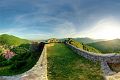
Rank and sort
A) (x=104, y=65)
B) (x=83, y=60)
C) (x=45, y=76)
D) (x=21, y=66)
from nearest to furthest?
(x=45, y=76) < (x=104, y=65) < (x=83, y=60) < (x=21, y=66)

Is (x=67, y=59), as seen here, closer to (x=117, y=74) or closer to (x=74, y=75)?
(x=74, y=75)

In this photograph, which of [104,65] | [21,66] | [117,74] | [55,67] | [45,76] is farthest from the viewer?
[21,66]

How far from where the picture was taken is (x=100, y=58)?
107 feet

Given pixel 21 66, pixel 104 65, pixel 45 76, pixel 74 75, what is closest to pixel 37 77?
pixel 45 76

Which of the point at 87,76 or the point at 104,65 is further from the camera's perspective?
the point at 104,65

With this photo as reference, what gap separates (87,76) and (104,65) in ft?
11.4

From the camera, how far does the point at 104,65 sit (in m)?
30.7

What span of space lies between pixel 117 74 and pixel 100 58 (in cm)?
577

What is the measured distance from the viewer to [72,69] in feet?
103

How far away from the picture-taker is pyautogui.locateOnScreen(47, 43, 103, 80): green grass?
93.0ft

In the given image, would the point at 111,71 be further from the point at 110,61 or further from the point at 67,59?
the point at 67,59

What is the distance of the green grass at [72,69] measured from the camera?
2835 centimetres

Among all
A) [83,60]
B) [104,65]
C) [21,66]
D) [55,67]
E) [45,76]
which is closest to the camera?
[45,76]

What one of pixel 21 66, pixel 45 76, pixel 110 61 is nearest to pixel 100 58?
pixel 110 61
